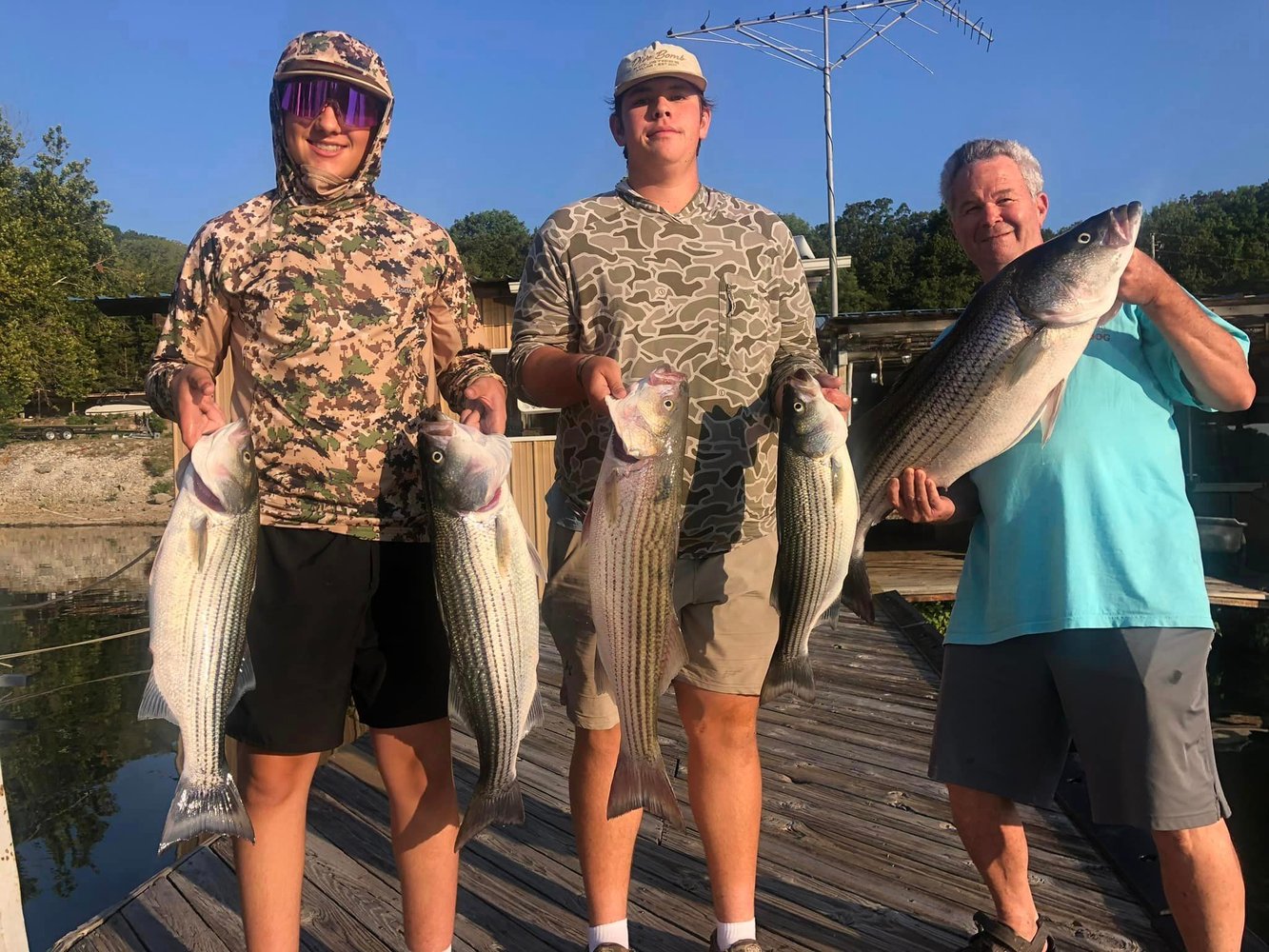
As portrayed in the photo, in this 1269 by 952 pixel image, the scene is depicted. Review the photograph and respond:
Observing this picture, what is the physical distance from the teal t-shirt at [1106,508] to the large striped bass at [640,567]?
1086 millimetres

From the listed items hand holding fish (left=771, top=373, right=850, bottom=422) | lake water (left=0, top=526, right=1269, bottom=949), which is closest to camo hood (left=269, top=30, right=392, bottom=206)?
hand holding fish (left=771, top=373, right=850, bottom=422)

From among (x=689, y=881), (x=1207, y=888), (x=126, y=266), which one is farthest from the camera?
(x=126, y=266)

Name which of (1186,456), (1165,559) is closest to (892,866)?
(1165,559)

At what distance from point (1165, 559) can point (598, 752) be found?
187 cm

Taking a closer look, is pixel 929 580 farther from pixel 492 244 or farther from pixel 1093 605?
pixel 492 244

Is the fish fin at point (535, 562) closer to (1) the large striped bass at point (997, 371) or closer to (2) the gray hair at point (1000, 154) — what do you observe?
(1) the large striped bass at point (997, 371)

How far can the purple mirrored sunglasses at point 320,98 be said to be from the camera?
2723 millimetres

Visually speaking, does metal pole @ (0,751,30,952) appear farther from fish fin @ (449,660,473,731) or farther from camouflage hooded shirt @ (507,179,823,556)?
camouflage hooded shirt @ (507,179,823,556)

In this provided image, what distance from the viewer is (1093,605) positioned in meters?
2.60

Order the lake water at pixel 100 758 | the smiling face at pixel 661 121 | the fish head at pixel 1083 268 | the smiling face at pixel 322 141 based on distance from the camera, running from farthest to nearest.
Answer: the lake water at pixel 100 758, the smiling face at pixel 661 121, the smiling face at pixel 322 141, the fish head at pixel 1083 268

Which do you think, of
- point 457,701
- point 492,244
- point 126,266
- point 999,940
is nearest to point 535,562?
point 457,701

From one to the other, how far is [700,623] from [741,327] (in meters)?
1.01

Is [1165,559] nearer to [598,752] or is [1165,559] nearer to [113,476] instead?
[598,752]

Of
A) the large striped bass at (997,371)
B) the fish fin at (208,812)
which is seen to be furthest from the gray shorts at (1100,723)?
the fish fin at (208,812)
